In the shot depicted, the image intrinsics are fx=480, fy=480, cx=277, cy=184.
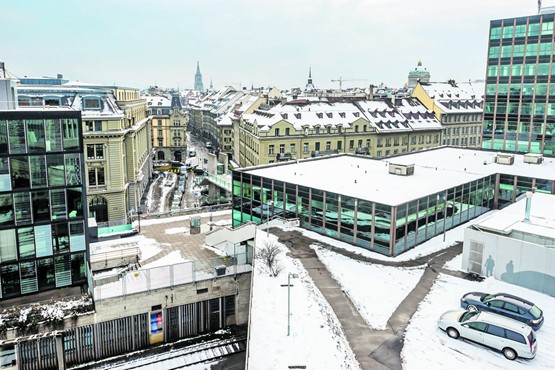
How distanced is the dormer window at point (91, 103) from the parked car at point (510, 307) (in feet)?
171

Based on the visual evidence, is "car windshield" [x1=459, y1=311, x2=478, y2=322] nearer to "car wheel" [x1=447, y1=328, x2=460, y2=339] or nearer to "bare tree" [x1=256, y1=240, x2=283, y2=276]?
"car wheel" [x1=447, y1=328, x2=460, y2=339]

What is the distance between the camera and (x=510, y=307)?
26.6m

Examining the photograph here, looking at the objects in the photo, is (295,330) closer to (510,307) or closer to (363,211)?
A: (510,307)

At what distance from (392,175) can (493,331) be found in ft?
91.1

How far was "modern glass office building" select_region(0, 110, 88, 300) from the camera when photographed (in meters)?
33.5

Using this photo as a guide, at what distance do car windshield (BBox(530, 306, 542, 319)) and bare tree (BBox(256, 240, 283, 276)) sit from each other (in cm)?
1565

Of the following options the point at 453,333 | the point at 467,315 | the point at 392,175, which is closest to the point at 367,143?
the point at 392,175

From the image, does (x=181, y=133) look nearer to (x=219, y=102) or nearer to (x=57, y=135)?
(x=219, y=102)

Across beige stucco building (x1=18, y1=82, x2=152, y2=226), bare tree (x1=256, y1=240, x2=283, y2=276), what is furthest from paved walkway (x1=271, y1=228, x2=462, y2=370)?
beige stucco building (x1=18, y1=82, x2=152, y2=226)

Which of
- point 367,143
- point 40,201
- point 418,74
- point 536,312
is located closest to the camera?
point 536,312

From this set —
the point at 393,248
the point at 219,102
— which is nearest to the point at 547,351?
the point at 393,248

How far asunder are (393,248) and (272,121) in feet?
151

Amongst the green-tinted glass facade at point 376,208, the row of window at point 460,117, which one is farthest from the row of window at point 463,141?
the green-tinted glass facade at point 376,208

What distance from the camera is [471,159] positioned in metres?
63.3
